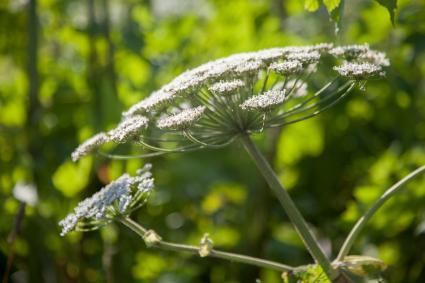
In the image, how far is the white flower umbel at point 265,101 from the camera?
1679 mm

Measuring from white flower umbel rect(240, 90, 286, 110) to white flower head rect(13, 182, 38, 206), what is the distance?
1964 millimetres

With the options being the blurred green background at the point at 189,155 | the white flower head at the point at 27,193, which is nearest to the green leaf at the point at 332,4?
the blurred green background at the point at 189,155

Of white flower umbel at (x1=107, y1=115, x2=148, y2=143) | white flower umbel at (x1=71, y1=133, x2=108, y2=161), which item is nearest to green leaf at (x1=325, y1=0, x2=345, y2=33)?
white flower umbel at (x1=107, y1=115, x2=148, y2=143)

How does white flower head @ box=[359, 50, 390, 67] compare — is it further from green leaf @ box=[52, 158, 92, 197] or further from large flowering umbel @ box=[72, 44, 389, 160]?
green leaf @ box=[52, 158, 92, 197]

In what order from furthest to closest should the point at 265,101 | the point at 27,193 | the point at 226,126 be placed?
the point at 27,193, the point at 226,126, the point at 265,101

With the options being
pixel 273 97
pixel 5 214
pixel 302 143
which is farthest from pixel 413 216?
pixel 5 214

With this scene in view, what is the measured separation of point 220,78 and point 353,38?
8.04 ft

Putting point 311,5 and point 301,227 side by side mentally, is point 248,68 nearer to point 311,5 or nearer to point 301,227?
point 311,5

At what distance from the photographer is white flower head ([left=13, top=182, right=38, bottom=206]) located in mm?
3434

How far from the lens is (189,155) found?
416cm

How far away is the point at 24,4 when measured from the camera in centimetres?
402

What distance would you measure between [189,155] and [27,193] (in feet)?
3.39

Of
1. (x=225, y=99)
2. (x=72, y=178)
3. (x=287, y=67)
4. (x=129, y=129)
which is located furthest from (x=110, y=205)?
(x=72, y=178)

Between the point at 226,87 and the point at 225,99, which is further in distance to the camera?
the point at 225,99
